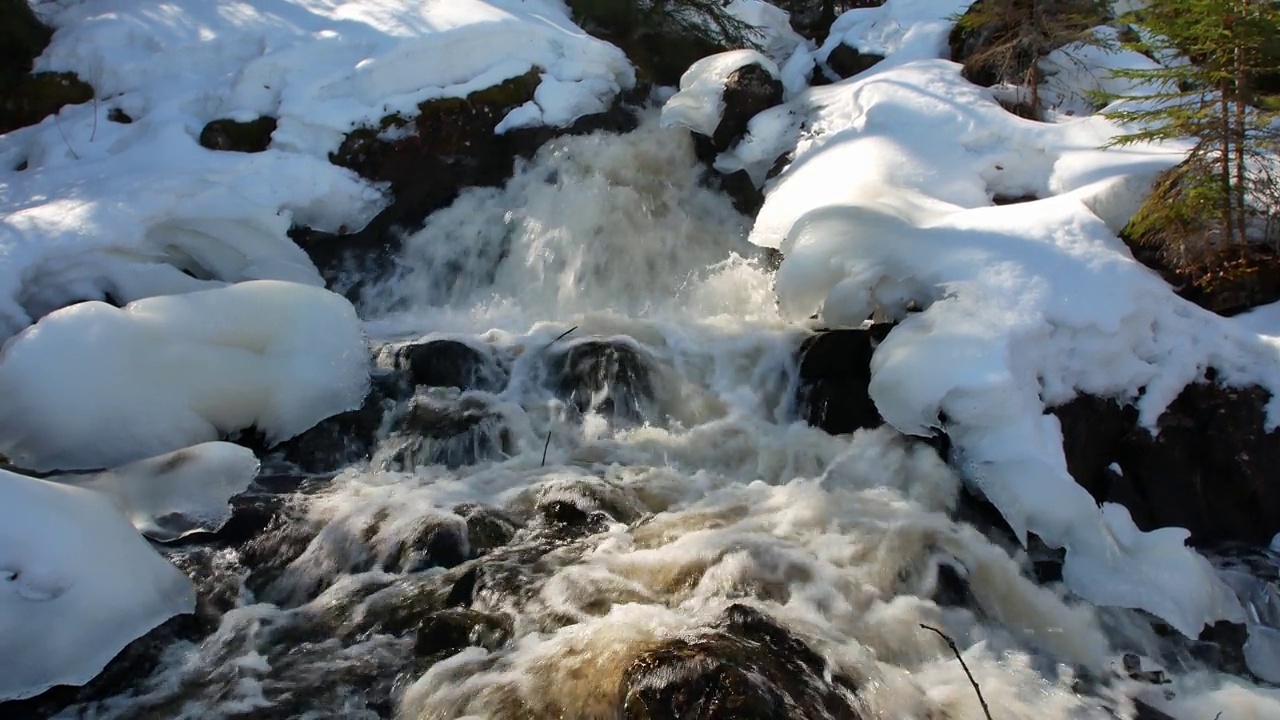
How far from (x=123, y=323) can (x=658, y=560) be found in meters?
3.83

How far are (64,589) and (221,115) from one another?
657 centimetres

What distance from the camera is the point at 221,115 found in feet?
28.1

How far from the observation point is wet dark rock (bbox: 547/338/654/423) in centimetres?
610

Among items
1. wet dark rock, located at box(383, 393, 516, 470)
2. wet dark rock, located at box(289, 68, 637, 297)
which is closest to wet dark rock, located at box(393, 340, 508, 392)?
wet dark rock, located at box(383, 393, 516, 470)

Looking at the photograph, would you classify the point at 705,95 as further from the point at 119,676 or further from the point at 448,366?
the point at 119,676

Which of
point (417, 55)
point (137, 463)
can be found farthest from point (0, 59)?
point (137, 463)

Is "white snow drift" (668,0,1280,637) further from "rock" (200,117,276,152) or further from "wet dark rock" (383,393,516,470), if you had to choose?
"rock" (200,117,276,152)

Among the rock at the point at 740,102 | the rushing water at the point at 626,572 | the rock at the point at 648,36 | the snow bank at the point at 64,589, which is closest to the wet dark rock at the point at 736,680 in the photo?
the rushing water at the point at 626,572

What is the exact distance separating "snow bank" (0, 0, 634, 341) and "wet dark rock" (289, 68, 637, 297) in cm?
15

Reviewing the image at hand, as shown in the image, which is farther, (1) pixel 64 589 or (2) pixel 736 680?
(1) pixel 64 589

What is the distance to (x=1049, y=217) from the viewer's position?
594 centimetres

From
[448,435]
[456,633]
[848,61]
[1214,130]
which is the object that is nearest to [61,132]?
[448,435]

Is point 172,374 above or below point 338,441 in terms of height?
above

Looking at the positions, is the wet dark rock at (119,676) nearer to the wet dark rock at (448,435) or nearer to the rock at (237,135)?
the wet dark rock at (448,435)
